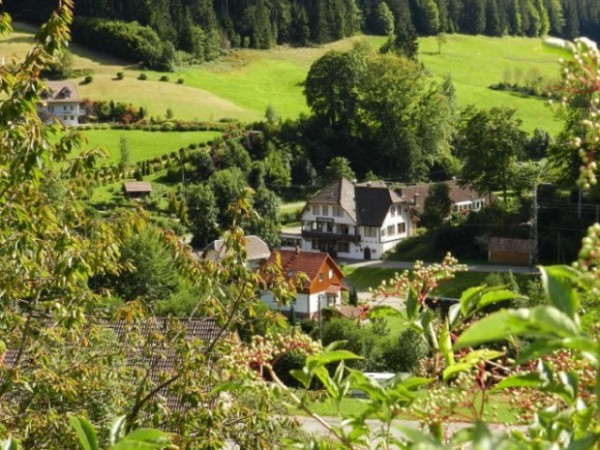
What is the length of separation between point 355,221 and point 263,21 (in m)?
53.6

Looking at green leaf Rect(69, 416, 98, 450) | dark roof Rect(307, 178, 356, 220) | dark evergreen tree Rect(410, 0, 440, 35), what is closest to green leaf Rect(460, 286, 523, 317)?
green leaf Rect(69, 416, 98, 450)

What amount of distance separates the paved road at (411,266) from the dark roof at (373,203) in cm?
238

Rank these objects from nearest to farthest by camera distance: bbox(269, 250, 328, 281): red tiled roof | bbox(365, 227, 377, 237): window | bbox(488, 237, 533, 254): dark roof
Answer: bbox(269, 250, 328, 281): red tiled roof → bbox(488, 237, 533, 254): dark roof → bbox(365, 227, 377, 237): window

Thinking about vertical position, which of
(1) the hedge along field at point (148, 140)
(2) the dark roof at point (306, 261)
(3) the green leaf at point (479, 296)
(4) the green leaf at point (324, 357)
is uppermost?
(3) the green leaf at point (479, 296)

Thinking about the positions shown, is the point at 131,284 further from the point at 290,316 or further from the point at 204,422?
the point at 204,422

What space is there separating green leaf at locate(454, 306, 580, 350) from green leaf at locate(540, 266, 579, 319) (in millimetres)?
35

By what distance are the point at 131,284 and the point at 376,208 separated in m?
21.1

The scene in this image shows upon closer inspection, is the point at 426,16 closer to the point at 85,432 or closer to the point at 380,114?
the point at 380,114

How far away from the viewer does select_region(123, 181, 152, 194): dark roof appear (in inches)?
2147

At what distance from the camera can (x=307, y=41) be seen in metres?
101

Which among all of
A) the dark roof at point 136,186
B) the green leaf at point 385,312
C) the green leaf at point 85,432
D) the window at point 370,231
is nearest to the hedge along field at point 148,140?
the dark roof at point 136,186

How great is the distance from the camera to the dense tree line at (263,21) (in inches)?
3433

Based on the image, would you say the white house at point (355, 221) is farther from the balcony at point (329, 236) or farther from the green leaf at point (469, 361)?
the green leaf at point (469, 361)

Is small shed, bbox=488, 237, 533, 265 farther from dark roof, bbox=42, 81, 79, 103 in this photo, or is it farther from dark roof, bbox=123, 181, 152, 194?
dark roof, bbox=42, 81, 79, 103
